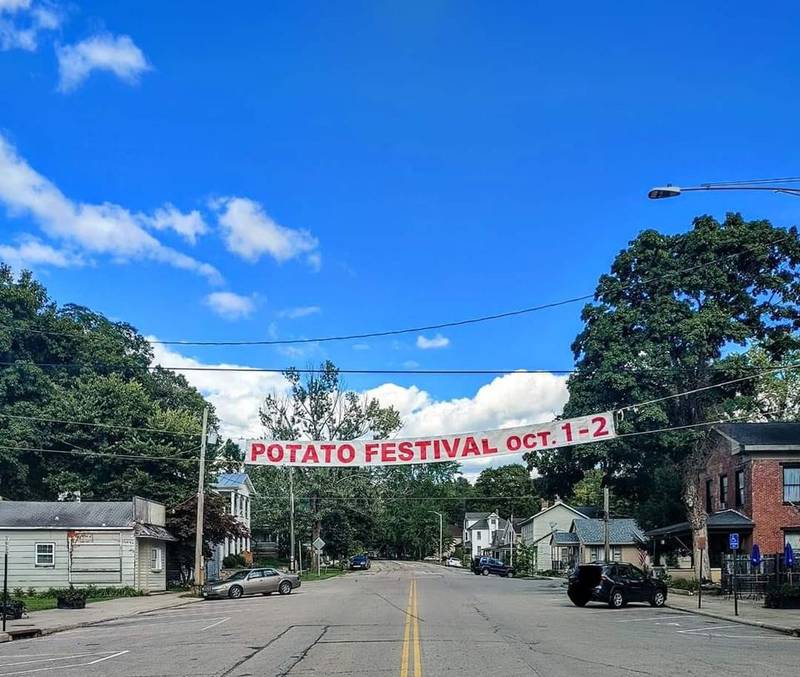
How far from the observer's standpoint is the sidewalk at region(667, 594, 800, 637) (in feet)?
71.5

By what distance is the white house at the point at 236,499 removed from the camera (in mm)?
63469

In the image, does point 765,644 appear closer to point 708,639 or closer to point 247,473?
point 708,639

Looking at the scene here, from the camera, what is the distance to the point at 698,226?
130ft

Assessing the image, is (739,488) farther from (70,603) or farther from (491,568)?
(491,568)

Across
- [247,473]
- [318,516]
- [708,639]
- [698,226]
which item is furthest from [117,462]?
[708,639]

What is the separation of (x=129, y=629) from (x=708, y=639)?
13.9 meters

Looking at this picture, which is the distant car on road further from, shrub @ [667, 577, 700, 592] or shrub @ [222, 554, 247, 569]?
shrub @ [667, 577, 700, 592]

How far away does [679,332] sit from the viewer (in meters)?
37.4

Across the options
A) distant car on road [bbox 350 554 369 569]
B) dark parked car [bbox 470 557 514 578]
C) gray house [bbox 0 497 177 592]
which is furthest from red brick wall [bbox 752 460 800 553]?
distant car on road [bbox 350 554 369 569]

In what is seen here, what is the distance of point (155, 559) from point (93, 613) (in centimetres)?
1316

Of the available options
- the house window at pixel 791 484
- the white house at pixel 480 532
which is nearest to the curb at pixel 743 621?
the house window at pixel 791 484

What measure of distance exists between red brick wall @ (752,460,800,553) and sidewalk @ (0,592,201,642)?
23.9 metres

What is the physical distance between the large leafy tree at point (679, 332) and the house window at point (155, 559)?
19.0 metres

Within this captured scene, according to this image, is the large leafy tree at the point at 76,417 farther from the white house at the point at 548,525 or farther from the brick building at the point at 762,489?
the white house at the point at 548,525
